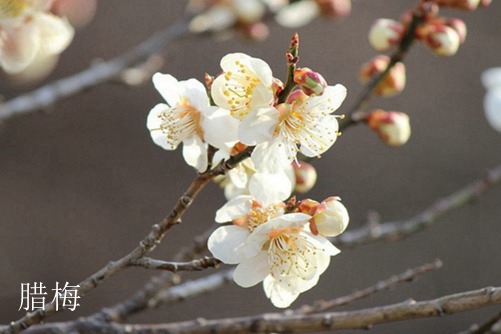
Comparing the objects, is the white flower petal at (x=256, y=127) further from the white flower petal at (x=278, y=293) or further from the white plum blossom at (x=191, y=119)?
the white flower petal at (x=278, y=293)

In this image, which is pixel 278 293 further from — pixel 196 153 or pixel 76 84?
pixel 76 84

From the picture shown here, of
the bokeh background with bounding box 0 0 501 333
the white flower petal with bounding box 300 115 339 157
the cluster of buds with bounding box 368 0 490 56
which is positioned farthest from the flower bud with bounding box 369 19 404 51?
the bokeh background with bounding box 0 0 501 333

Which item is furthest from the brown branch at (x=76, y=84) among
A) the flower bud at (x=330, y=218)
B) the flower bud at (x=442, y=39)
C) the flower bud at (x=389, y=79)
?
the flower bud at (x=330, y=218)

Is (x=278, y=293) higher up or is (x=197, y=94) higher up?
(x=197, y=94)

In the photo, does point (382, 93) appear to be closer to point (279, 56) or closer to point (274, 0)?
point (274, 0)

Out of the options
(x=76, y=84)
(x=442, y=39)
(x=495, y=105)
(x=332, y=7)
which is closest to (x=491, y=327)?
(x=442, y=39)

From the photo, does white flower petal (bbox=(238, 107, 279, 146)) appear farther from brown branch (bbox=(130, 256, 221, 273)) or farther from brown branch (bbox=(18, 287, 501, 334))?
brown branch (bbox=(18, 287, 501, 334))
